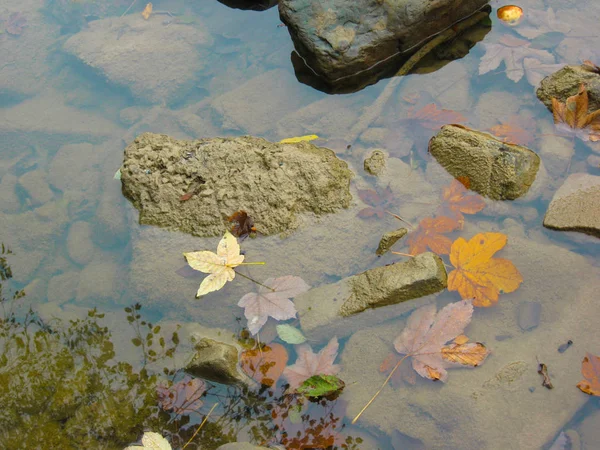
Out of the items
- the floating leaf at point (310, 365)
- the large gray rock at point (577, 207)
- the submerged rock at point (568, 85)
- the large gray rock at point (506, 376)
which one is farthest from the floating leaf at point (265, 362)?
the submerged rock at point (568, 85)

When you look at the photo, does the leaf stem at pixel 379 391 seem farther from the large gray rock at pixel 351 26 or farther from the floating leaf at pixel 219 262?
the large gray rock at pixel 351 26

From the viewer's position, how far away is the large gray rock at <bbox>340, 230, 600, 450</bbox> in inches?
97.0

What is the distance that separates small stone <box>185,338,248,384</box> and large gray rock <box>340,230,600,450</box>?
1.98ft

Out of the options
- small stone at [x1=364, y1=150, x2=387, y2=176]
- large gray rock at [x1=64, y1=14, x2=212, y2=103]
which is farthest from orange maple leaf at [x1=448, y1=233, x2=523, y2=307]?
large gray rock at [x1=64, y1=14, x2=212, y2=103]

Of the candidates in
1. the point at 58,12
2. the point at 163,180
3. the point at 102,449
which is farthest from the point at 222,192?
the point at 58,12

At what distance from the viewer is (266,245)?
3055 mm

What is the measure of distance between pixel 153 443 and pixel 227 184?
1.51 m

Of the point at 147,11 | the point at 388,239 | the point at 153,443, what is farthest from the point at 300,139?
the point at 147,11

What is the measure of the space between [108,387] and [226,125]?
7.24ft

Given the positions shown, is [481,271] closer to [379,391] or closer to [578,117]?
[379,391]

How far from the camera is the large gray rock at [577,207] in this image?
2.95 meters

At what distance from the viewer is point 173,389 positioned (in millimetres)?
2734

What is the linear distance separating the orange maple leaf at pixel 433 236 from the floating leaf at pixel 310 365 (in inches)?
30.5

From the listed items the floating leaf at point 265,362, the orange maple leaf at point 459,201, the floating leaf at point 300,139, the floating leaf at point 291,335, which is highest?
the floating leaf at point 300,139
